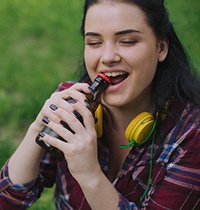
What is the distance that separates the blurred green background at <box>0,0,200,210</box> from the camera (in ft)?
14.2

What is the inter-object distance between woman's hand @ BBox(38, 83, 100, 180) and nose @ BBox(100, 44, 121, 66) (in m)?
0.18

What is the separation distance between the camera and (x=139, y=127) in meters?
2.44

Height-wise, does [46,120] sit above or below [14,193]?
above

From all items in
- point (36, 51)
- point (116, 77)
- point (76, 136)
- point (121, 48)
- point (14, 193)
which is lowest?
point (14, 193)

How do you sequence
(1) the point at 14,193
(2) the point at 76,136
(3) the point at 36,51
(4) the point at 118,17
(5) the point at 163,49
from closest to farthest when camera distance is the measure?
(2) the point at 76,136, (4) the point at 118,17, (5) the point at 163,49, (1) the point at 14,193, (3) the point at 36,51

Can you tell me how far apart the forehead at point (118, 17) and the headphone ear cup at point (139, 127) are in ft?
1.26

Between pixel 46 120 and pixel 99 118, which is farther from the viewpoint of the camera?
pixel 99 118

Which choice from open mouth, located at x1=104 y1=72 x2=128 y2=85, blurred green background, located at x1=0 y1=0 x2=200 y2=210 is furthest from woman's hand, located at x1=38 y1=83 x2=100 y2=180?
blurred green background, located at x1=0 y1=0 x2=200 y2=210

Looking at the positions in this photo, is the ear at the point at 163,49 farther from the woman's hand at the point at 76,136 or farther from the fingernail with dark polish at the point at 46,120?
the fingernail with dark polish at the point at 46,120

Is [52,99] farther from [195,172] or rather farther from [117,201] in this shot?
[195,172]

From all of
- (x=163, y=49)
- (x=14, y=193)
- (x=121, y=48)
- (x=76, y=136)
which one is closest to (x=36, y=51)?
(x=14, y=193)

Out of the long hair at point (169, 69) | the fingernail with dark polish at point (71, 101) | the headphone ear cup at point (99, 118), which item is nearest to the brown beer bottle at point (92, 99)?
the fingernail with dark polish at point (71, 101)

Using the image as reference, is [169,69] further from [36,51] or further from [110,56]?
[36,51]

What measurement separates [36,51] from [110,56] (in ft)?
10.1
